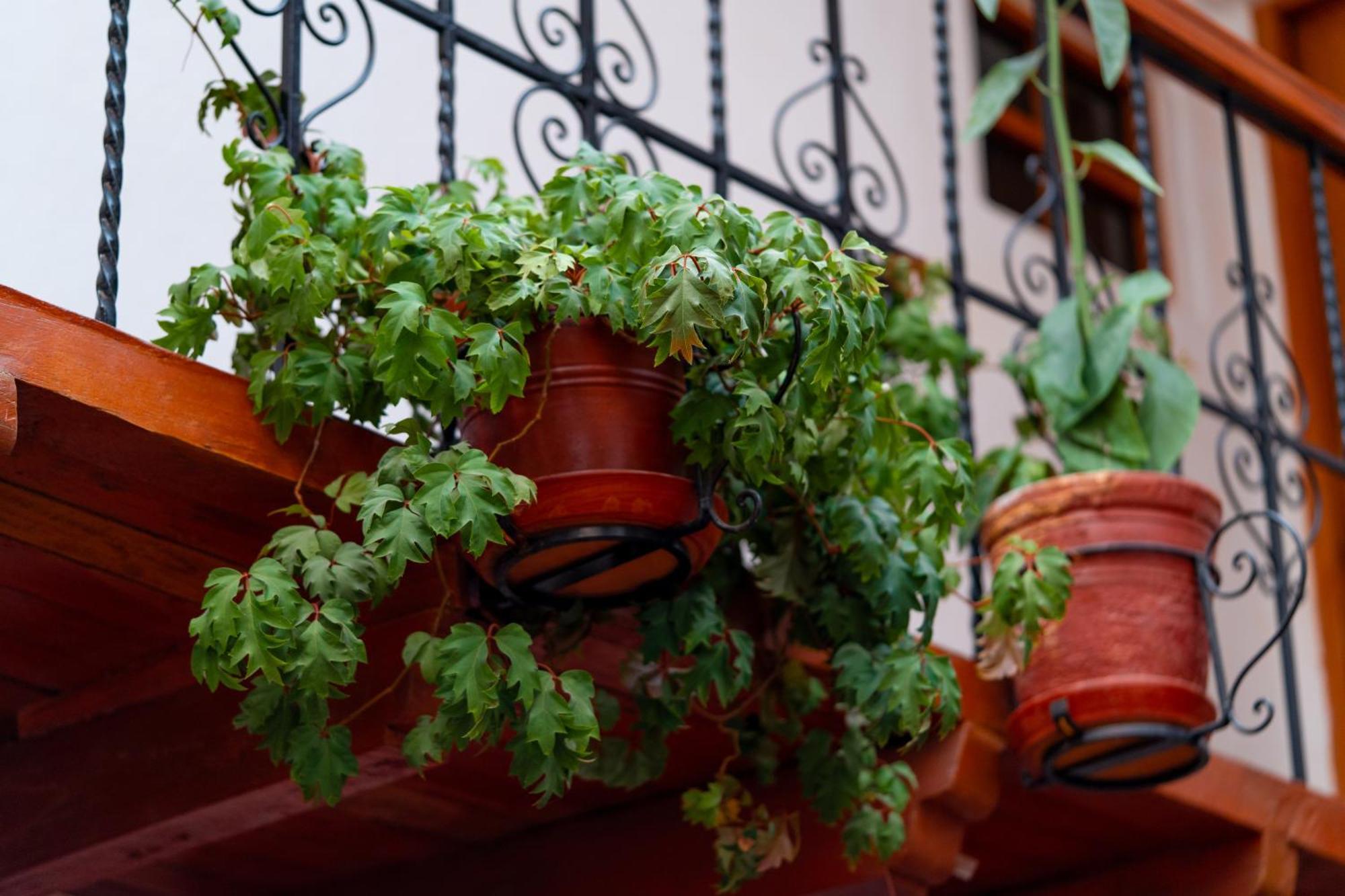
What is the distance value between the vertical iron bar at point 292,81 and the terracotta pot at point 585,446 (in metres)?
0.41

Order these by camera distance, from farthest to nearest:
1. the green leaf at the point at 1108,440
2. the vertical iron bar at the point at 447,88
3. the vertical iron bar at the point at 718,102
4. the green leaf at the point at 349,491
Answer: the green leaf at the point at 1108,440
the vertical iron bar at the point at 718,102
the vertical iron bar at the point at 447,88
the green leaf at the point at 349,491

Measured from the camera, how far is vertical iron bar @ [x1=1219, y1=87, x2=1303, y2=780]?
120 inches

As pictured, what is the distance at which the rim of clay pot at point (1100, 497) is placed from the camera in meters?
2.57

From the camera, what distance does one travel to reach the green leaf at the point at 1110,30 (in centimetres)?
295

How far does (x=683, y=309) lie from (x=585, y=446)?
7.4 inches

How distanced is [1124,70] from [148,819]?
399cm

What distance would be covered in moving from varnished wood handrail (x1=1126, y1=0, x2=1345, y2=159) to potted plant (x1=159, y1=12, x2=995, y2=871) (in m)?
1.33

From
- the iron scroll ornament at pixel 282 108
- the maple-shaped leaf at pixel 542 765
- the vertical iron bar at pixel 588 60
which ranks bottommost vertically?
the maple-shaped leaf at pixel 542 765

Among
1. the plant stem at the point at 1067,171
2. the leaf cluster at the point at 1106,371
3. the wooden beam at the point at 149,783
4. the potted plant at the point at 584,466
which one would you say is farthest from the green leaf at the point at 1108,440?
the wooden beam at the point at 149,783

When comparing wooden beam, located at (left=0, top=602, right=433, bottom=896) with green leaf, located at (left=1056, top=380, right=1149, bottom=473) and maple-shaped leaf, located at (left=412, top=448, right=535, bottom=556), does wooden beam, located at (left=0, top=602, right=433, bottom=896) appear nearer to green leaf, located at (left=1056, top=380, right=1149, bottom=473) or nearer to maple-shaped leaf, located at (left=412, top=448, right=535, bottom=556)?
maple-shaped leaf, located at (left=412, top=448, right=535, bottom=556)

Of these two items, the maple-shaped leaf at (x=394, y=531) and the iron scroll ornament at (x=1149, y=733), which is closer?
the maple-shaped leaf at (x=394, y=531)

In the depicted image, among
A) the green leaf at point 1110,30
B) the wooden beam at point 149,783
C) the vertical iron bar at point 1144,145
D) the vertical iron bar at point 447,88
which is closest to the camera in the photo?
the wooden beam at point 149,783

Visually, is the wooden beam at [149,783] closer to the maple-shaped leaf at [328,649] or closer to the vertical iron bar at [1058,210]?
the maple-shaped leaf at [328,649]

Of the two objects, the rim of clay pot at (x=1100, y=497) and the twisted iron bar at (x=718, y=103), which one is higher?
the twisted iron bar at (x=718, y=103)
